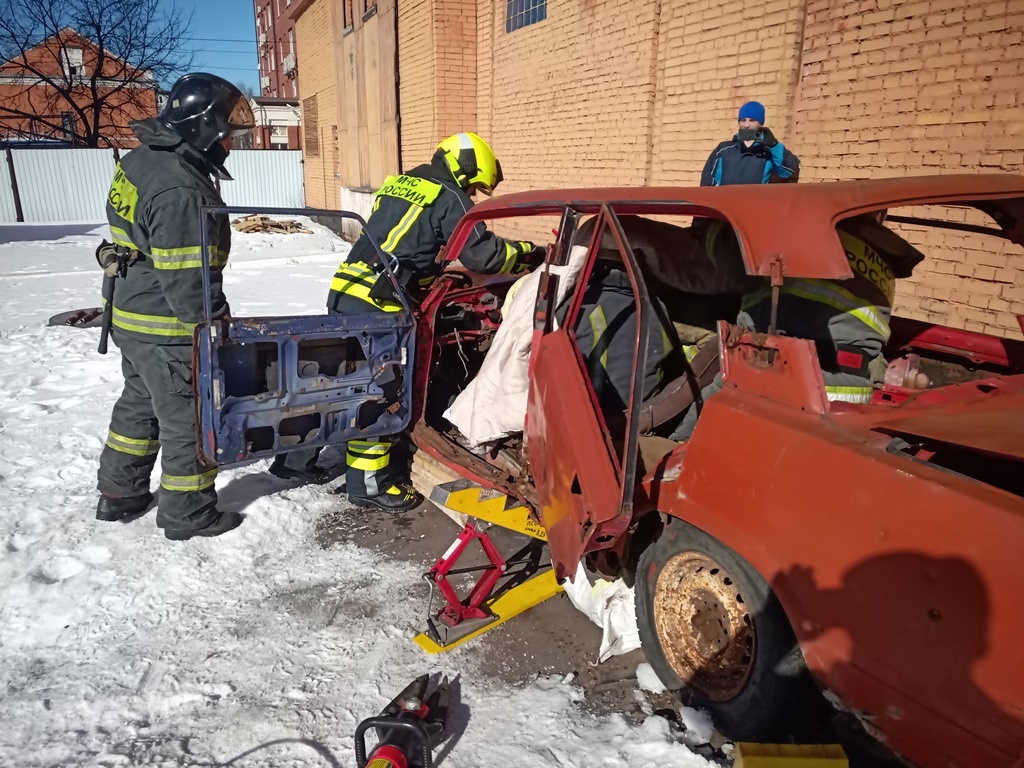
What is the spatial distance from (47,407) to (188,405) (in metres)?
2.55

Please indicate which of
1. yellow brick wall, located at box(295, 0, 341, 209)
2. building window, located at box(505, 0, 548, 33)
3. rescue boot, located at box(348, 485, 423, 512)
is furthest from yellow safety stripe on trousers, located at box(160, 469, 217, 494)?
yellow brick wall, located at box(295, 0, 341, 209)

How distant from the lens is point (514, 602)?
→ 2.81 meters

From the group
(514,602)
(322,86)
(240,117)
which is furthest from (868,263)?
(322,86)

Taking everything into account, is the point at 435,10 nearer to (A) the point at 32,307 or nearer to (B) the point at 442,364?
(A) the point at 32,307

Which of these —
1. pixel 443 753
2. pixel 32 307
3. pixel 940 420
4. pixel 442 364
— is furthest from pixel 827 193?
pixel 32 307

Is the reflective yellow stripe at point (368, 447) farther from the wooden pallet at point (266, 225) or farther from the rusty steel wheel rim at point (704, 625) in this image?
the wooden pallet at point (266, 225)

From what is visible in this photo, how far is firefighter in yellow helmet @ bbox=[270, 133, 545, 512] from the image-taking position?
3.58 m

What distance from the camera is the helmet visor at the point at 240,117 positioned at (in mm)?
3348

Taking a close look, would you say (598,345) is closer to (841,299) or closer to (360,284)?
(841,299)

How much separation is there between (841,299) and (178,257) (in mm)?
2733

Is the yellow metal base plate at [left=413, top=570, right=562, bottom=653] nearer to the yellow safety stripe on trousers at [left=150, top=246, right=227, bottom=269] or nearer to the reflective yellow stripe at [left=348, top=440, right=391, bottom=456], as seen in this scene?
the reflective yellow stripe at [left=348, top=440, right=391, bottom=456]

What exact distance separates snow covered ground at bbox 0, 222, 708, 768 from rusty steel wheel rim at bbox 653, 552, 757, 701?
0.71 ft

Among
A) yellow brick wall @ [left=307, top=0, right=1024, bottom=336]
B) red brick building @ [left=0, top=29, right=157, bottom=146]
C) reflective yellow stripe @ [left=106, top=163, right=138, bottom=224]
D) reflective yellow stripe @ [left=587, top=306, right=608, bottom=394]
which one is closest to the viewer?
reflective yellow stripe @ [left=587, top=306, right=608, bottom=394]

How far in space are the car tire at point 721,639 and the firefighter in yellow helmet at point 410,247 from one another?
1.86 meters
